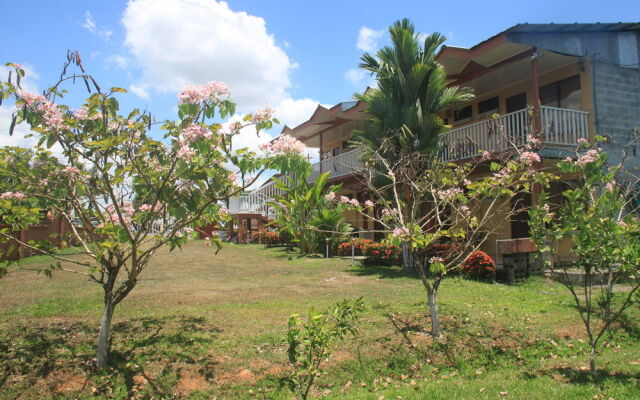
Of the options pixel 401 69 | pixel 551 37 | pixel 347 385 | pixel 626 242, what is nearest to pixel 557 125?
pixel 551 37

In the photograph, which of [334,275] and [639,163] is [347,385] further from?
[639,163]

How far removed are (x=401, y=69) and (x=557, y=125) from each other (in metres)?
4.47

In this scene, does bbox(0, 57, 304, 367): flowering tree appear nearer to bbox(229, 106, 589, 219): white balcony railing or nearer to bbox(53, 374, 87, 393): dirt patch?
bbox(53, 374, 87, 393): dirt patch

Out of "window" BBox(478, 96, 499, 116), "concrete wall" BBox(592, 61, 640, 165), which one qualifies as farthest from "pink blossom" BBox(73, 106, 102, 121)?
"window" BBox(478, 96, 499, 116)

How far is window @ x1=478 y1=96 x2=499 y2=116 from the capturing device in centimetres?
1638

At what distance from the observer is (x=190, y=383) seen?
504 cm

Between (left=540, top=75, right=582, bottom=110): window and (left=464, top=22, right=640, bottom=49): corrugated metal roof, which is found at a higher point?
(left=464, top=22, right=640, bottom=49): corrugated metal roof

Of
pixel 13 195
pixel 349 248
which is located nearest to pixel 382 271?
pixel 349 248

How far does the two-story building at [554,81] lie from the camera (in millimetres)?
12273

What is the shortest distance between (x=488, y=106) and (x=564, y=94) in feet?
9.91

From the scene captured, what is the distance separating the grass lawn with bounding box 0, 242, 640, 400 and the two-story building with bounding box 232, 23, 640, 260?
13.5 feet

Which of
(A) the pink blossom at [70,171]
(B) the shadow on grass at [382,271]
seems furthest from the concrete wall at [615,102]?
(A) the pink blossom at [70,171]

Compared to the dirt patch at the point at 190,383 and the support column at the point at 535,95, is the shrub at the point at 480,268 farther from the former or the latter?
the dirt patch at the point at 190,383

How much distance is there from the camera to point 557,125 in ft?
41.2
